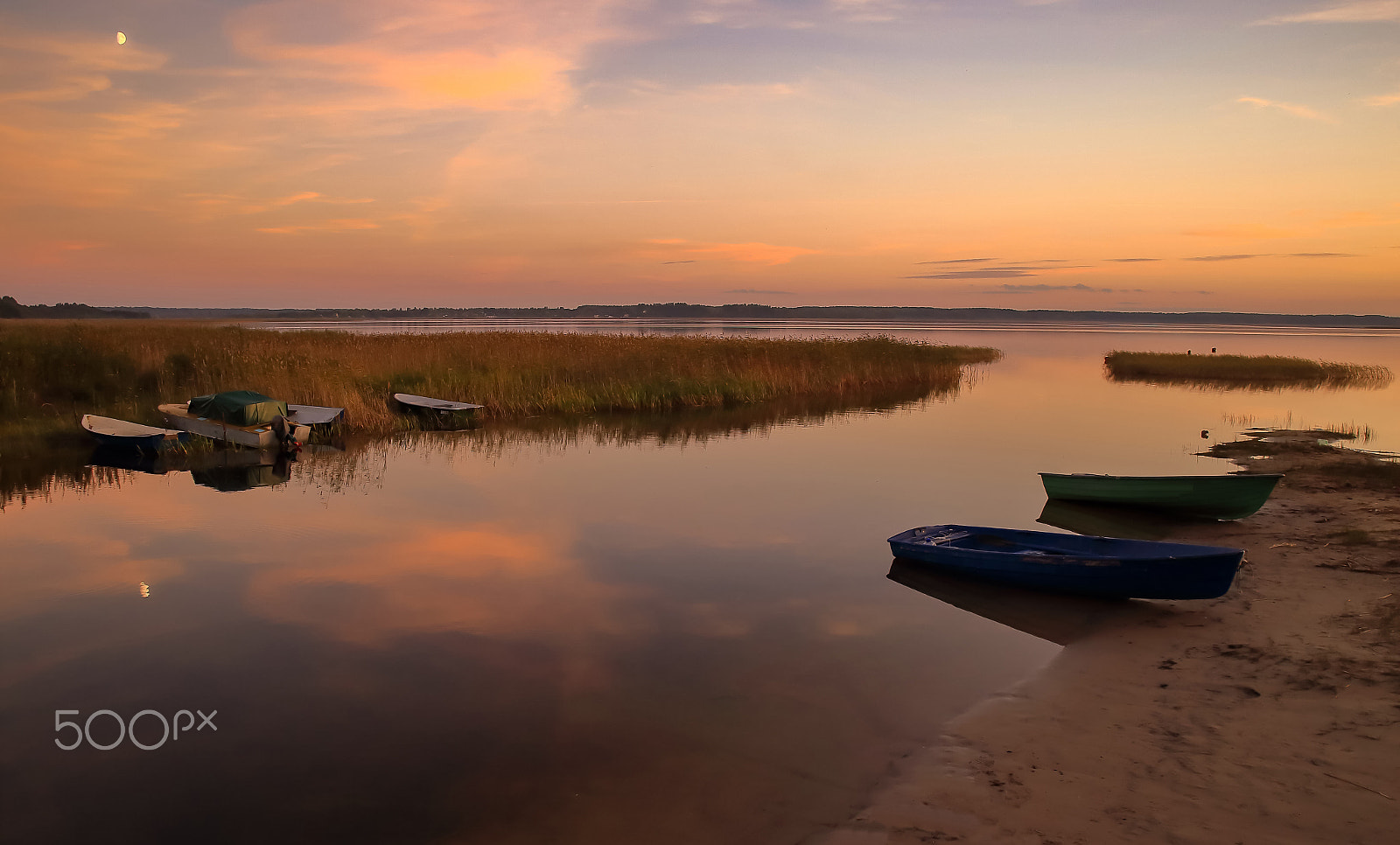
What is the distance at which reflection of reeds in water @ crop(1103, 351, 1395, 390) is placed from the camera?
37.9 meters

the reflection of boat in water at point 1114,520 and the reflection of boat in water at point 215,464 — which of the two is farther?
the reflection of boat in water at point 215,464

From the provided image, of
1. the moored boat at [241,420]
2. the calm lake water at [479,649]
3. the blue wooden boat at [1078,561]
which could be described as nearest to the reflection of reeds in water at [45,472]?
the calm lake water at [479,649]

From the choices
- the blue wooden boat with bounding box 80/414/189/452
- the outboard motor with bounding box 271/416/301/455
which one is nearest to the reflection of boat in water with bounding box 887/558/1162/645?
the outboard motor with bounding box 271/416/301/455

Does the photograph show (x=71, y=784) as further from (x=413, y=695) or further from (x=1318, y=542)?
(x=1318, y=542)

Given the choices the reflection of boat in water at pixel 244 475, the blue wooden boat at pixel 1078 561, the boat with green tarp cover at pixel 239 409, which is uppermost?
the boat with green tarp cover at pixel 239 409

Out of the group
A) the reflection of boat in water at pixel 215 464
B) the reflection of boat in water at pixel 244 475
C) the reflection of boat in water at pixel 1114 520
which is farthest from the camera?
the reflection of boat in water at pixel 215 464

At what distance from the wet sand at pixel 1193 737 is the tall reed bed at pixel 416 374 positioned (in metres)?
18.5

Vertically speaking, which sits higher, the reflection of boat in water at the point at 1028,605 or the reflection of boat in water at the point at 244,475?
the reflection of boat in water at the point at 244,475

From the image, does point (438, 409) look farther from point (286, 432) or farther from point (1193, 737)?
point (1193, 737)

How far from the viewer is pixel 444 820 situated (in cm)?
512

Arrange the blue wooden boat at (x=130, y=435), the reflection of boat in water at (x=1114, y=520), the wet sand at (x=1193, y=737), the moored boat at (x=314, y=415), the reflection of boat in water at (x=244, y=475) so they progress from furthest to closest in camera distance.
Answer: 1. the moored boat at (x=314, y=415)
2. the blue wooden boat at (x=130, y=435)
3. the reflection of boat in water at (x=244, y=475)
4. the reflection of boat in water at (x=1114, y=520)
5. the wet sand at (x=1193, y=737)

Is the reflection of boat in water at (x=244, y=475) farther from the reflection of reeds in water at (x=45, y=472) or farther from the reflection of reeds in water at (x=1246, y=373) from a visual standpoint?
the reflection of reeds in water at (x=1246, y=373)

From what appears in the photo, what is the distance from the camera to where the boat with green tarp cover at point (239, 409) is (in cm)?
1775

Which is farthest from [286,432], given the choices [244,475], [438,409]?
[438,409]
